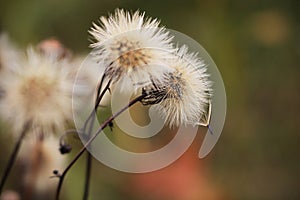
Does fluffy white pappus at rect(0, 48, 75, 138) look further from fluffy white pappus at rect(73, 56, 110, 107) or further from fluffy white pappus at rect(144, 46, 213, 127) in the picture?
fluffy white pappus at rect(144, 46, 213, 127)

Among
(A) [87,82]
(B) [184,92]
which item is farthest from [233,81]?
(B) [184,92]

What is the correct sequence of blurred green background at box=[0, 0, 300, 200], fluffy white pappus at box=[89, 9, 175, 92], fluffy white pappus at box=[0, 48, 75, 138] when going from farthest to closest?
blurred green background at box=[0, 0, 300, 200]
fluffy white pappus at box=[0, 48, 75, 138]
fluffy white pappus at box=[89, 9, 175, 92]

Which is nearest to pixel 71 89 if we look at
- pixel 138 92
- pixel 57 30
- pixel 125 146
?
pixel 138 92

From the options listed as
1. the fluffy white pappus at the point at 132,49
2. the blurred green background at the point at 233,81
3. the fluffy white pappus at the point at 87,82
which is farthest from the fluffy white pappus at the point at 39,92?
the blurred green background at the point at 233,81

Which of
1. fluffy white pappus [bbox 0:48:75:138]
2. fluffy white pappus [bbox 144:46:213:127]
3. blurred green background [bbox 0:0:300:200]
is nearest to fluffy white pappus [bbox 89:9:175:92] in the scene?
fluffy white pappus [bbox 144:46:213:127]

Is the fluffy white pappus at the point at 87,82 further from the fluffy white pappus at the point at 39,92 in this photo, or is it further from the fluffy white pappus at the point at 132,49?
the fluffy white pappus at the point at 132,49

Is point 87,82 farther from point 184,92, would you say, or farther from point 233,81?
point 233,81

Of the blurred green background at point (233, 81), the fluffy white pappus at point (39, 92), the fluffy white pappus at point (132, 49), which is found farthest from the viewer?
the blurred green background at point (233, 81)
